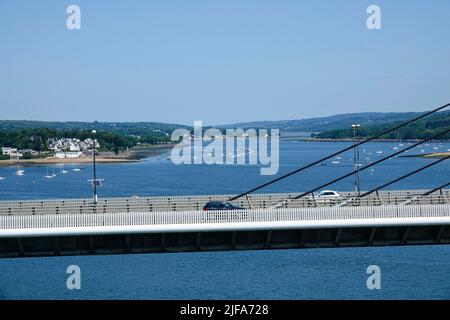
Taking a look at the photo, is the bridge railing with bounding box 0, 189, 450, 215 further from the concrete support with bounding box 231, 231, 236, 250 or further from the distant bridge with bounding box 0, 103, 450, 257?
the concrete support with bounding box 231, 231, 236, 250

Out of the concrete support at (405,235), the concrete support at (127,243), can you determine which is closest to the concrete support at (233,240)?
the concrete support at (127,243)

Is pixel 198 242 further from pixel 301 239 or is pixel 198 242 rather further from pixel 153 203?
pixel 153 203

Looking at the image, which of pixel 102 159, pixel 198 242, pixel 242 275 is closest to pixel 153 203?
pixel 198 242

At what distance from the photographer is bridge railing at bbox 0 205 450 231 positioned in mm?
22312

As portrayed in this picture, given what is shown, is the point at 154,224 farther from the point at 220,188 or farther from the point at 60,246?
the point at 220,188

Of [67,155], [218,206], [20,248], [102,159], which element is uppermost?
[218,206]

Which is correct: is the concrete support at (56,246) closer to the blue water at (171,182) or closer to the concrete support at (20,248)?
the concrete support at (20,248)

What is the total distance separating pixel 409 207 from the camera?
23359mm

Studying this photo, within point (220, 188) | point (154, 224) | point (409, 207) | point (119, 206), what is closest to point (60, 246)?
point (154, 224)

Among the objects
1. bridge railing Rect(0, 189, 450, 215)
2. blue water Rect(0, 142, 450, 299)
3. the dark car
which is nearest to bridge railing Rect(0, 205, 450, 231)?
bridge railing Rect(0, 189, 450, 215)

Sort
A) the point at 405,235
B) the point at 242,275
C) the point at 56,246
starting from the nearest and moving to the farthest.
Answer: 1. the point at 56,246
2. the point at 405,235
3. the point at 242,275

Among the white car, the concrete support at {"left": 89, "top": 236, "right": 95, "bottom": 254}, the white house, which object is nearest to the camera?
the concrete support at {"left": 89, "top": 236, "right": 95, "bottom": 254}

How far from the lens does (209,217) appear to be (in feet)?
74.8
